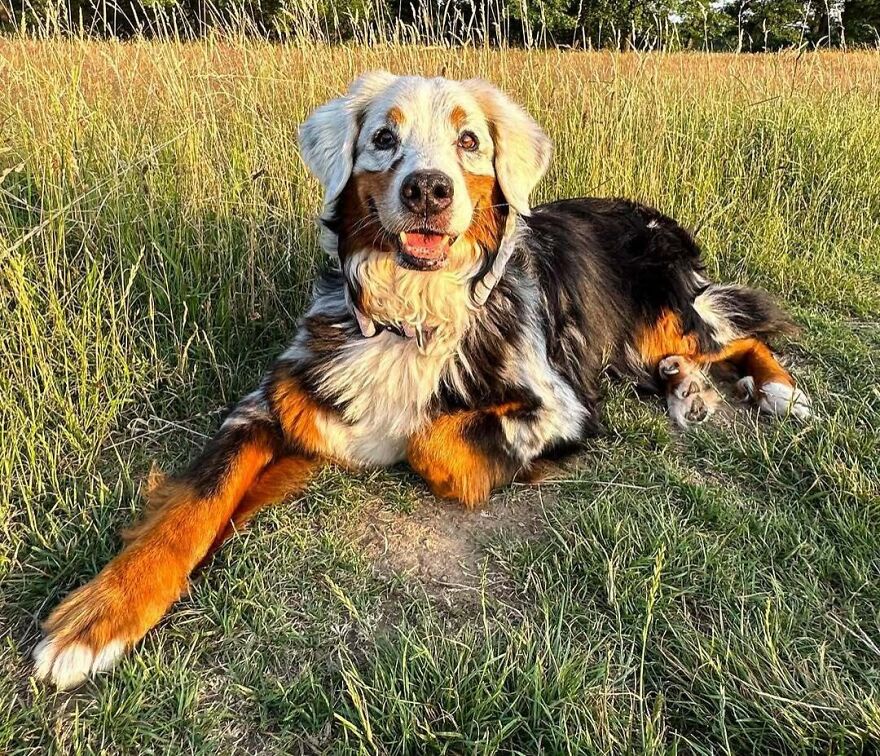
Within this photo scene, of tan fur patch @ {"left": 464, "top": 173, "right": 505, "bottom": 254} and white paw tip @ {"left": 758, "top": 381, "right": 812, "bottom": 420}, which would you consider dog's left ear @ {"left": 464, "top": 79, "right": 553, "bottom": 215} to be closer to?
tan fur patch @ {"left": 464, "top": 173, "right": 505, "bottom": 254}

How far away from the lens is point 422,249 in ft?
7.61

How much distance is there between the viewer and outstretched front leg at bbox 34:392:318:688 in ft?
5.67

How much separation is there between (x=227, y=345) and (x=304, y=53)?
2250mm

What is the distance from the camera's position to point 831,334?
357cm

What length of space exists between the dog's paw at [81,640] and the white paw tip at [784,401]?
2637 mm

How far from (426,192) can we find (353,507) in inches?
44.8

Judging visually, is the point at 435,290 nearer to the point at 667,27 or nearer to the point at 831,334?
the point at 831,334

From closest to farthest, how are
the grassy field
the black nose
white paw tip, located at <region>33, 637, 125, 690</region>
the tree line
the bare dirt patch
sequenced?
the grassy field
white paw tip, located at <region>33, 637, 125, 690</region>
the bare dirt patch
the black nose
the tree line

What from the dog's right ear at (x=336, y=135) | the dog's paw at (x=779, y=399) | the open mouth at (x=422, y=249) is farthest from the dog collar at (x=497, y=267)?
the dog's paw at (x=779, y=399)

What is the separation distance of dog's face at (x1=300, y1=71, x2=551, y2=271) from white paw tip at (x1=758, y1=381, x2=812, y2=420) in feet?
4.81

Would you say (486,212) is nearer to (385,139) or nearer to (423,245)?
(423,245)

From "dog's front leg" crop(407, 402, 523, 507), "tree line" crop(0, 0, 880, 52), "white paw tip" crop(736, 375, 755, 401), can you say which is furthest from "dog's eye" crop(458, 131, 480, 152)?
"tree line" crop(0, 0, 880, 52)

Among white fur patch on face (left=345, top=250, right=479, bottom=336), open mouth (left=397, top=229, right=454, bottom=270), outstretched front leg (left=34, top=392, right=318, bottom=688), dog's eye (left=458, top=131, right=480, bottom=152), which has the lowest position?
outstretched front leg (left=34, top=392, right=318, bottom=688)

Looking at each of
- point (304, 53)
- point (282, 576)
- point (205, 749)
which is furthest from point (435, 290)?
point (304, 53)
